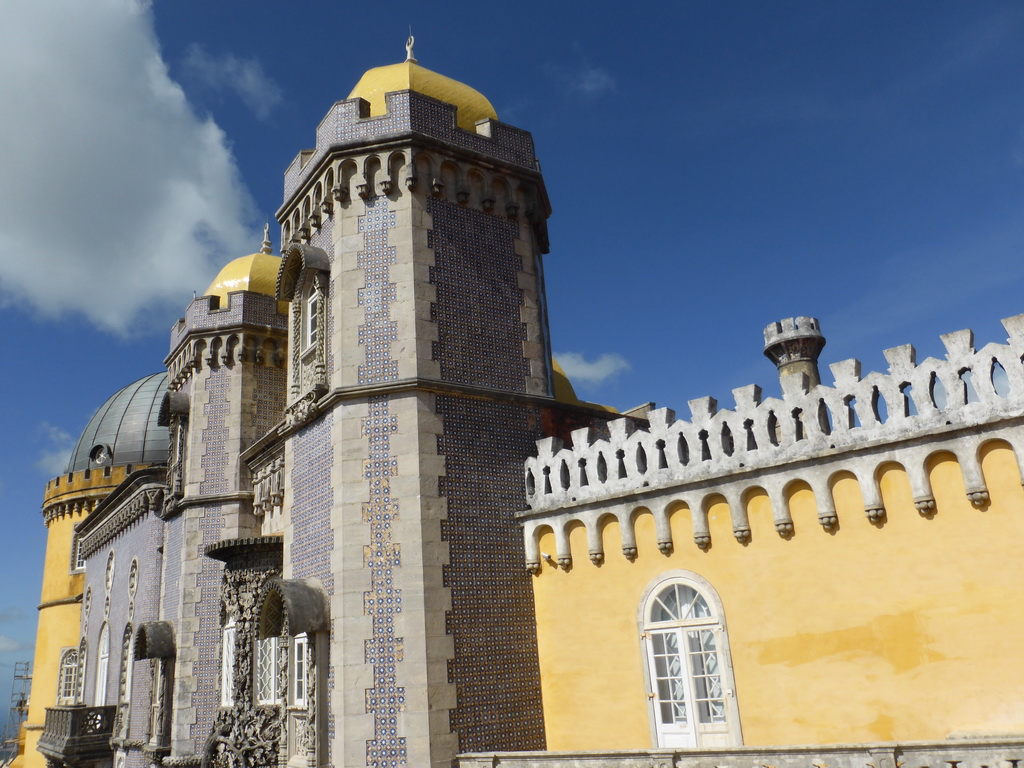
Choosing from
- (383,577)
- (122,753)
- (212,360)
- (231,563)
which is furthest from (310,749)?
(122,753)

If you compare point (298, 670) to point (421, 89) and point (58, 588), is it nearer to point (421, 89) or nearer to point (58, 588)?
point (421, 89)

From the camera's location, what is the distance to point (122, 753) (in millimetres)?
20484

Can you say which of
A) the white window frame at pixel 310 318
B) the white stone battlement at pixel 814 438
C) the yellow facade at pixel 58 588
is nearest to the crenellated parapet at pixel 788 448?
the white stone battlement at pixel 814 438

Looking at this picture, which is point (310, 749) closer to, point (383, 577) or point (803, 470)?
point (383, 577)

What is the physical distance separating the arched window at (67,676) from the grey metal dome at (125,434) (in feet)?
23.8

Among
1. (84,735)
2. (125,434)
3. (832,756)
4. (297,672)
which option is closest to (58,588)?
(125,434)

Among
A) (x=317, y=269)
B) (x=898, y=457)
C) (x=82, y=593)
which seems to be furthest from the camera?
(x=82, y=593)

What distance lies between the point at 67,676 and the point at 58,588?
11.2 ft

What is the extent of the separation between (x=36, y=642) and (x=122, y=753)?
1499 centimetres

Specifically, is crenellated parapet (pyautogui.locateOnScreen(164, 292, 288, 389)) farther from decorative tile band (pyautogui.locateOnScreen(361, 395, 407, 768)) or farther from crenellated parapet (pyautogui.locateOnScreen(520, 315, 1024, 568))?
crenellated parapet (pyautogui.locateOnScreen(520, 315, 1024, 568))

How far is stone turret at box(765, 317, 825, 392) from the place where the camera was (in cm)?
2116

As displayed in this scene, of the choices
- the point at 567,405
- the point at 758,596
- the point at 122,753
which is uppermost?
the point at 567,405

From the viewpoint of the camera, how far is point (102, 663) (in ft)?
80.8

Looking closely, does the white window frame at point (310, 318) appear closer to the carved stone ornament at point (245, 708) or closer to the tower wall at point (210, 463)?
the carved stone ornament at point (245, 708)
